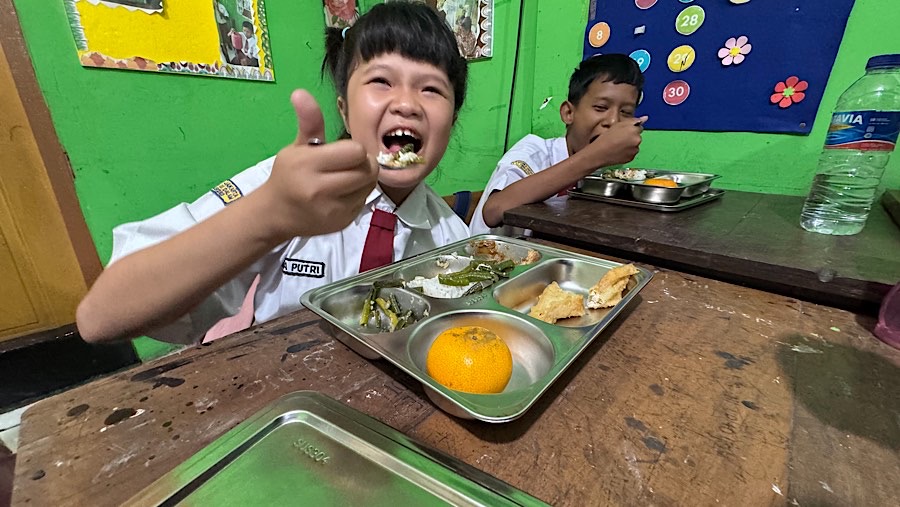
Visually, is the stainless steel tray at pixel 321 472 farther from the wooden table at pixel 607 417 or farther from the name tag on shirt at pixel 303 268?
the name tag on shirt at pixel 303 268

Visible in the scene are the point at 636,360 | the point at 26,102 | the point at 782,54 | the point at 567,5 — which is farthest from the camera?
the point at 567,5

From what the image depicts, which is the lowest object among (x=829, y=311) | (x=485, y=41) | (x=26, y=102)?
(x=829, y=311)

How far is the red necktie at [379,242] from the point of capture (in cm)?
130

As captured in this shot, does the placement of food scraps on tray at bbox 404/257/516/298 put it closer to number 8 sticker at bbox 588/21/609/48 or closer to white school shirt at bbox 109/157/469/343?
white school shirt at bbox 109/157/469/343

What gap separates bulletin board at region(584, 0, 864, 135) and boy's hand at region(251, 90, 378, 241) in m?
2.40

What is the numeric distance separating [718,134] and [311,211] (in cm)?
256

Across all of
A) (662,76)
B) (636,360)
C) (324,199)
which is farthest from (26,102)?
(662,76)

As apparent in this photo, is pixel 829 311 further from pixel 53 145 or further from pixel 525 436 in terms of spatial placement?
pixel 53 145

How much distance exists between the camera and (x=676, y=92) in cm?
224

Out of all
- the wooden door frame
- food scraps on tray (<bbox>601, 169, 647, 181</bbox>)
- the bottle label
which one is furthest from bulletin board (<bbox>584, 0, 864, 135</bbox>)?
the wooden door frame

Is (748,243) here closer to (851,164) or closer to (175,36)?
(851,164)

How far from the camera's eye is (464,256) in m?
1.30

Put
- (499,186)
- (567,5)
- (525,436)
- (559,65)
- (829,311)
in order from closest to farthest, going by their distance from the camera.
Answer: (525,436)
(829,311)
(499,186)
(567,5)
(559,65)

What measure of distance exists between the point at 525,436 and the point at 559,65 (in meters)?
2.84
